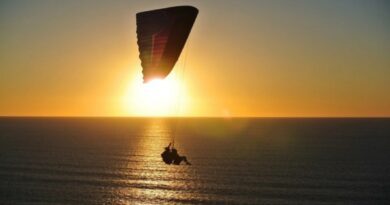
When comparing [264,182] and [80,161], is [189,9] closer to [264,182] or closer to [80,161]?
[264,182]

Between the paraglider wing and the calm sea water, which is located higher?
the calm sea water

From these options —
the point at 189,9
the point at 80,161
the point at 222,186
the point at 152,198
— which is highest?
the point at 80,161

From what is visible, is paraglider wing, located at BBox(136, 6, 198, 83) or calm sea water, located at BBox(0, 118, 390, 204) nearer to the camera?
paraglider wing, located at BBox(136, 6, 198, 83)

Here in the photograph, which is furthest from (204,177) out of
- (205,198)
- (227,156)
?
(227,156)

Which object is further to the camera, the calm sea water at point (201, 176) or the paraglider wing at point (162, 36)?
the calm sea water at point (201, 176)

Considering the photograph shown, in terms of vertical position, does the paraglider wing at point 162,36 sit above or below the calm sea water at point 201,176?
below

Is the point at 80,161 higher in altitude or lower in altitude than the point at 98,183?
higher

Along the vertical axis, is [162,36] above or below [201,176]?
below

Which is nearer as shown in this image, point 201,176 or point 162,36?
point 162,36
